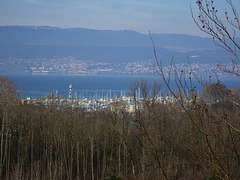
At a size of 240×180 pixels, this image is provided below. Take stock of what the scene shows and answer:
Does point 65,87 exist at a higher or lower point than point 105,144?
higher

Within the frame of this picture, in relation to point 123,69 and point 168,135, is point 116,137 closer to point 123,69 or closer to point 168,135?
point 168,135

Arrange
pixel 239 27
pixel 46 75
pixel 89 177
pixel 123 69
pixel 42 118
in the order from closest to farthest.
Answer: pixel 239 27 < pixel 89 177 < pixel 42 118 < pixel 123 69 < pixel 46 75

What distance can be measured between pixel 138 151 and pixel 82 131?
360cm

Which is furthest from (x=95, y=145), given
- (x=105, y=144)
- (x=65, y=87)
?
(x=65, y=87)

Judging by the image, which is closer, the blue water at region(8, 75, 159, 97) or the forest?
the forest

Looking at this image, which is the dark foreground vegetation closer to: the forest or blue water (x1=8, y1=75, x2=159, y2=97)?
the forest

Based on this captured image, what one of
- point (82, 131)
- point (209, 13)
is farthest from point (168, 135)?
point (209, 13)

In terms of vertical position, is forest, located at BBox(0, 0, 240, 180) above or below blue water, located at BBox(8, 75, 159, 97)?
below

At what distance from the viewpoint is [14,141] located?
1869 centimetres

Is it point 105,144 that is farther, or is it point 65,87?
point 65,87

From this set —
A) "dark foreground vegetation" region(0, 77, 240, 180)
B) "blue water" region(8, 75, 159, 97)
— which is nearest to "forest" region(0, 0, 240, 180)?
"dark foreground vegetation" region(0, 77, 240, 180)

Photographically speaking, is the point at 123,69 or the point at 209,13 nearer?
the point at 209,13

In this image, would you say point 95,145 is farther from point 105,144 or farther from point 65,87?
point 65,87

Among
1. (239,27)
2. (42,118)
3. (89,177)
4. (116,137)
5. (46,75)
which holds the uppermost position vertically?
(46,75)
